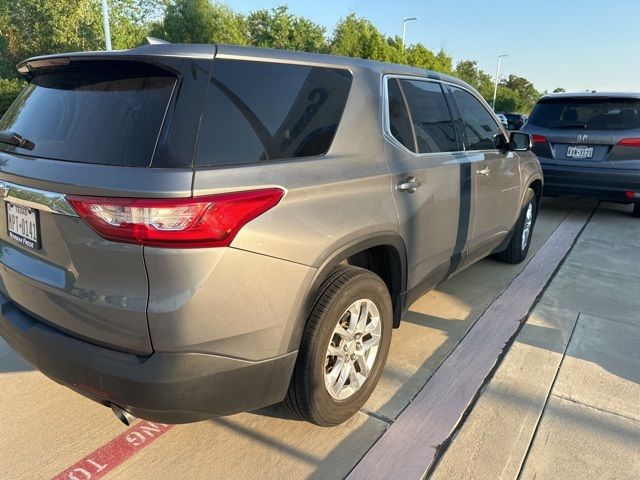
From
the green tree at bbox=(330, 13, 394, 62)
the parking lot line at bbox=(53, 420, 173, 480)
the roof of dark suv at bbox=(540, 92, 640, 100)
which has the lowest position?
the parking lot line at bbox=(53, 420, 173, 480)

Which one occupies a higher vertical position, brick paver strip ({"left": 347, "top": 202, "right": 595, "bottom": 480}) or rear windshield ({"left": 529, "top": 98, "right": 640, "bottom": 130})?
rear windshield ({"left": 529, "top": 98, "right": 640, "bottom": 130})

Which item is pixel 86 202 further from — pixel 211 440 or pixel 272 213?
pixel 211 440

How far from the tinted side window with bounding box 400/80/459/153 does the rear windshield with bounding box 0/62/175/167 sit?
1.62 metres

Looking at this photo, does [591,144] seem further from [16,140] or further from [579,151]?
[16,140]

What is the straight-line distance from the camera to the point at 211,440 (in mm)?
2416

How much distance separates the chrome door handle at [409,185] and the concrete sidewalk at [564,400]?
123cm

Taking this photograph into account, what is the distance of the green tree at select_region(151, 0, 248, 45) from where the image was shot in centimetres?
2548

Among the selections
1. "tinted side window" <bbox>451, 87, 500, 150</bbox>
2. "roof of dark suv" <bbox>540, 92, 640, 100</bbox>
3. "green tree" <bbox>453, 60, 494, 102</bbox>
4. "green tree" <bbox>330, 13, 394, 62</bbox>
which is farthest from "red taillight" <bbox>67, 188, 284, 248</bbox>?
"green tree" <bbox>453, 60, 494, 102</bbox>

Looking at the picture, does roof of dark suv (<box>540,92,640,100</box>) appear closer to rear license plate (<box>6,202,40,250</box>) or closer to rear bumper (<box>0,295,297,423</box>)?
rear bumper (<box>0,295,297,423</box>)

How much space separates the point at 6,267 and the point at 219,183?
3.94 ft

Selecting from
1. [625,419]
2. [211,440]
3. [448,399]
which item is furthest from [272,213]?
[625,419]

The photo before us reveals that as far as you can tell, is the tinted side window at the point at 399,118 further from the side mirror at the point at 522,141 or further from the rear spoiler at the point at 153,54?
the side mirror at the point at 522,141

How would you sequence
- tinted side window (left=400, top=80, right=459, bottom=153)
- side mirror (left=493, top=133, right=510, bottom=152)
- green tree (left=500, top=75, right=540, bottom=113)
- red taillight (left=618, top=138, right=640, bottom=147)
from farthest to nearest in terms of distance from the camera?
green tree (left=500, top=75, right=540, bottom=113), red taillight (left=618, top=138, right=640, bottom=147), side mirror (left=493, top=133, right=510, bottom=152), tinted side window (left=400, top=80, right=459, bottom=153)

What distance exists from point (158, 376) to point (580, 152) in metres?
6.43
